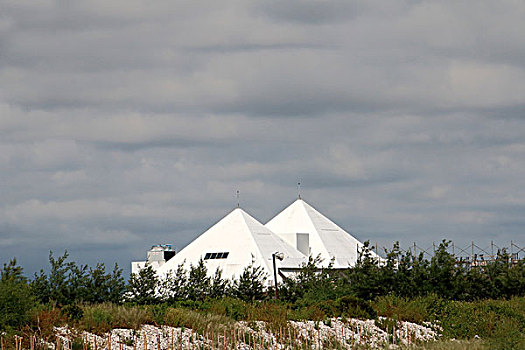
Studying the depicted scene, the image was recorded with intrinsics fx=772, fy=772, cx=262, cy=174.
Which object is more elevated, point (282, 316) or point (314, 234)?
point (314, 234)

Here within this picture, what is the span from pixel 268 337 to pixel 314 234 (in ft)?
147

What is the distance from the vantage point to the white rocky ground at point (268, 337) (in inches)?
744

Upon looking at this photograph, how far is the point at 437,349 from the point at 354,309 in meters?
6.68

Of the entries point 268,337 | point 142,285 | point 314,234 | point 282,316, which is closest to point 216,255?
point 314,234

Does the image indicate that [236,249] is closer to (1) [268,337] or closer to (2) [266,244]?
(2) [266,244]

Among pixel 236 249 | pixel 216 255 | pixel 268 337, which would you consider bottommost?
pixel 268 337

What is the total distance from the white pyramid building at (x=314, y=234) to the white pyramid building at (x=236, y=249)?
13.6ft

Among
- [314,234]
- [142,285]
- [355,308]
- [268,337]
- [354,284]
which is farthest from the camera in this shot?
[314,234]

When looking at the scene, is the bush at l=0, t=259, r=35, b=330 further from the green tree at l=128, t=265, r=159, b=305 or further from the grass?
the green tree at l=128, t=265, r=159, b=305

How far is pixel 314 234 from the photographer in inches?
2586

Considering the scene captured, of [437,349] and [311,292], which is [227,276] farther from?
[437,349]

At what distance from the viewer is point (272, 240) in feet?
190

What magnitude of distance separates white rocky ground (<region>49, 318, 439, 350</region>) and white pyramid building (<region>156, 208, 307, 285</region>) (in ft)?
96.9

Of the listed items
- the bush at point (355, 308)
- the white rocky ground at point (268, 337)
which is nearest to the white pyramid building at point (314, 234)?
the bush at point (355, 308)
